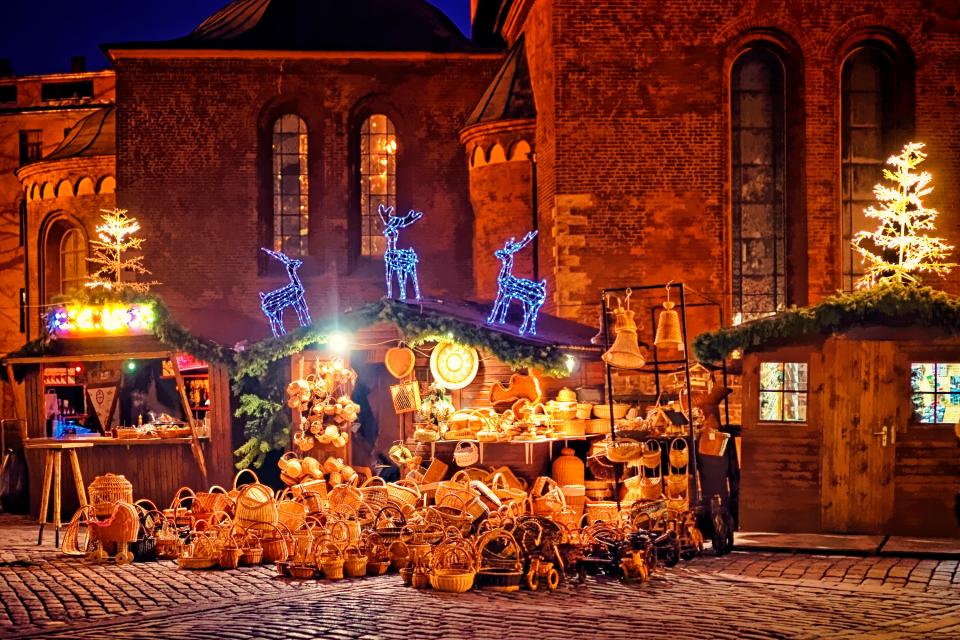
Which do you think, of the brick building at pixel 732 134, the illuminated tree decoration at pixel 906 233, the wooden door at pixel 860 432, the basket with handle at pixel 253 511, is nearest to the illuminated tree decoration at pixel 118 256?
the basket with handle at pixel 253 511

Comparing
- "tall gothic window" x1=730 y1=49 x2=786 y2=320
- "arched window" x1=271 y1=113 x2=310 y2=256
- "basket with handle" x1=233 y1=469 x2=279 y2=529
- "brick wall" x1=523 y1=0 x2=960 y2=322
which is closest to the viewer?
"basket with handle" x1=233 y1=469 x2=279 y2=529

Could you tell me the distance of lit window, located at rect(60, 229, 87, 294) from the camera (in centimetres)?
3083

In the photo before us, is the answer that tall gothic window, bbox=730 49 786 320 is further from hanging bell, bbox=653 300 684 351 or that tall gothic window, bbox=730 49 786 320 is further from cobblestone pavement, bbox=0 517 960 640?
cobblestone pavement, bbox=0 517 960 640

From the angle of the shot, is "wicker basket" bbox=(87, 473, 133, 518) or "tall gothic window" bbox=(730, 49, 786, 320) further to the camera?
"tall gothic window" bbox=(730, 49, 786, 320)

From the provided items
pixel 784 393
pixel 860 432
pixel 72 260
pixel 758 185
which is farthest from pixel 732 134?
pixel 72 260

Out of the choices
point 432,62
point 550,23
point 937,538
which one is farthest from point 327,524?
point 432,62

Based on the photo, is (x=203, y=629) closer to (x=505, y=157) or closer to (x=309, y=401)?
(x=309, y=401)

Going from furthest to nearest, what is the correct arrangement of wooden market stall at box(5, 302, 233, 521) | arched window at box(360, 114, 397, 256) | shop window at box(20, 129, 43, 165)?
shop window at box(20, 129, 43, 165) < arched window at box(360, 114, 397, 256) < wooden market stall at box(5, 302, 233, 521)

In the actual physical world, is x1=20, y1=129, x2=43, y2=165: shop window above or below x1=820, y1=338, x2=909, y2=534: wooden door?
above

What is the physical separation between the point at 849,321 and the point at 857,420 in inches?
45.6

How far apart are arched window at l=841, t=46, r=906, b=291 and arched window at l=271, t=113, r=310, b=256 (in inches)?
415

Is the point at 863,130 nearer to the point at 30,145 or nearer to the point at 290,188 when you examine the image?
the point at 290,188

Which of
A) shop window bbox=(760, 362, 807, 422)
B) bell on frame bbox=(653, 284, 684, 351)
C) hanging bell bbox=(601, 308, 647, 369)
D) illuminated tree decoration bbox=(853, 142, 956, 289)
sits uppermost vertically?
illuminated tree decoration bbox=(853, 142, 956, 289)

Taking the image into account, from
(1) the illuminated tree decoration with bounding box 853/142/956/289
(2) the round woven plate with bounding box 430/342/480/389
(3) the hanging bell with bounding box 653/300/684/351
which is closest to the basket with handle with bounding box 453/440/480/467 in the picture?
(2) the round woven plate with bounding box 430/342/480/389
